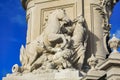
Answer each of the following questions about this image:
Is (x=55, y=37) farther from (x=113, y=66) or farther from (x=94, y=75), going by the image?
(x=113, y=66)

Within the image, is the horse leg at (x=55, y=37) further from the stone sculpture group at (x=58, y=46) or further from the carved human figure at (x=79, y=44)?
the carved human figure at (x=79, y=44)

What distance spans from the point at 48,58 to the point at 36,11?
303 cm

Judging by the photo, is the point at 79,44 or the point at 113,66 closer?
the point at 113,66

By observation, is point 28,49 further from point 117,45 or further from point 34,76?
point 117,45

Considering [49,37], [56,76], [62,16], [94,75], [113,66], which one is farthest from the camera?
[62,16]

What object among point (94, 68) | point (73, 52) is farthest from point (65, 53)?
point (94, 68)

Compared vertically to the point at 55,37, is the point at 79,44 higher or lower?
lower

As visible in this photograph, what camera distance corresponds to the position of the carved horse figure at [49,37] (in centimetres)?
1527

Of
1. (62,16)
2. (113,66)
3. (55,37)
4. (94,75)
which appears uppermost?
(62,16)

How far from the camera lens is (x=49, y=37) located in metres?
15.3

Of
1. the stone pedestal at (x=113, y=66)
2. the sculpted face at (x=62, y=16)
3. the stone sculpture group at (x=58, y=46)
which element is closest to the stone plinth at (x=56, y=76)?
the stone sculpture group at (x=58, y=46)

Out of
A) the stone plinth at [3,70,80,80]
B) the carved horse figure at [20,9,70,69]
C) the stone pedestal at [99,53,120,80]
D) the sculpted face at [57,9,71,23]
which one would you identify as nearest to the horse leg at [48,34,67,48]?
the carved horse figure at [20,9,70,69]

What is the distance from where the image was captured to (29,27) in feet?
58.1

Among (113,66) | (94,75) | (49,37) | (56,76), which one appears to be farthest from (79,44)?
(113,66)
